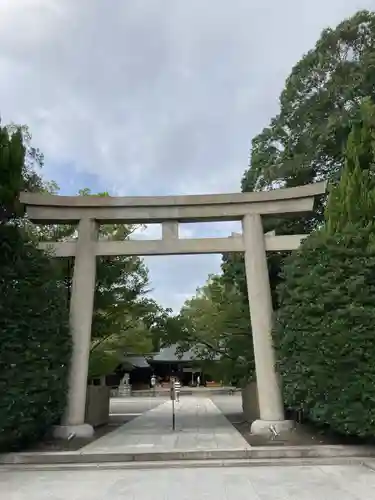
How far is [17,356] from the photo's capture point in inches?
368

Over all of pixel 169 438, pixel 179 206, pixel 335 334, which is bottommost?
pixel 169 438

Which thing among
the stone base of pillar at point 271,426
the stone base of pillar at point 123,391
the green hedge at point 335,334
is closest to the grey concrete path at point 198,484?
the green hedge at point 335,334

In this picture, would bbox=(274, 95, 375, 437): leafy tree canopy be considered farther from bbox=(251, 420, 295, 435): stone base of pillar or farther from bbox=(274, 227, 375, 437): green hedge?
bbox=(251, 420, 295, 435): stone base of pillar

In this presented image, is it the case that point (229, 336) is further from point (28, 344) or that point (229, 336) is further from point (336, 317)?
point (28, 344)

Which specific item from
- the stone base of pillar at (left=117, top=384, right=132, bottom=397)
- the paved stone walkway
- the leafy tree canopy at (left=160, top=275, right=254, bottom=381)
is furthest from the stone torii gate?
the stone base of pillar at (left=117, top=384, right=132, bottom=397)

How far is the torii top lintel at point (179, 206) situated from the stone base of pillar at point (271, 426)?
455 cm

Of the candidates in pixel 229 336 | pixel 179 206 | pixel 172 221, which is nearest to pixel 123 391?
pixel 229 336

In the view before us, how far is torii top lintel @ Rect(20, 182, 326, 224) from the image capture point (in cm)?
1144

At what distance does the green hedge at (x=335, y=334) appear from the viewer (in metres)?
8.78

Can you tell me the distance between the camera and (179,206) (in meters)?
11.5

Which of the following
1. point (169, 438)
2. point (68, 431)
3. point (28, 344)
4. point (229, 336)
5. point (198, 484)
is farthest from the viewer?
point (229, 336)

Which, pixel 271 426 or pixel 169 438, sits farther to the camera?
pixel 169 438

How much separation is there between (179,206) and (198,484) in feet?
20.4

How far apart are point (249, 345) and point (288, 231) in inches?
141
